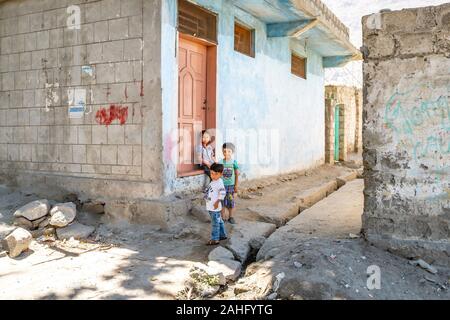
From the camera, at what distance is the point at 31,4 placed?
656 cm

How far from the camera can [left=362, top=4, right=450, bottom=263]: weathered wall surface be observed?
3775 mm

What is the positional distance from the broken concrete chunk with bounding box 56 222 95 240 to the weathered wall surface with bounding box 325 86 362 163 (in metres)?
9.64

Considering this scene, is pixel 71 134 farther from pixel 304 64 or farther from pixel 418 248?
pixel 304 64

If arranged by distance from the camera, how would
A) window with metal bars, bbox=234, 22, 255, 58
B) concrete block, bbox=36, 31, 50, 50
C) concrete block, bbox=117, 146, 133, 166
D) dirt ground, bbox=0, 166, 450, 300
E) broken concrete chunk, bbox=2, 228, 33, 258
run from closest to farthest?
dirt ground, bbox=0, 166, 450, 300 → broken concrete chunk, bbox=2, 228, 33, 258 → concrete block, bbox=117, 146, 133, 166 → concrete block, bbox=36, 31, 50, 50 → window with metal bars, bbox=234, 22, 255, 58

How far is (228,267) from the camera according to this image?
405 centimetres

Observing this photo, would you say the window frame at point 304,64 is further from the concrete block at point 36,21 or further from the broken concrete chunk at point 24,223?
the broken concrete chunk at point 24,223

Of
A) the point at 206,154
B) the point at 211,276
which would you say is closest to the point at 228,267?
the point at 211,276

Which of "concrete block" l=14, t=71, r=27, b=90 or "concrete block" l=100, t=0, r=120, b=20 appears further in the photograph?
"concrete block" l=14, t=71, r=27, b=90

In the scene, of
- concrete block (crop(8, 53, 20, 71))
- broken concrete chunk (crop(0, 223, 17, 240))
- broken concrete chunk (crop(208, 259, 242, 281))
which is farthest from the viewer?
concrete block (crop(8, 53, 20, 71))

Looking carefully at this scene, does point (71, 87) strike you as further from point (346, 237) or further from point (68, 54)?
point (346, 237)

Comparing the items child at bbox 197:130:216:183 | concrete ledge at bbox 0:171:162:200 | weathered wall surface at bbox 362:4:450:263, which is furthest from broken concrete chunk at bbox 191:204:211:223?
weathered wall surface at bbox 362:4:450:263

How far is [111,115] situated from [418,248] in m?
4.24

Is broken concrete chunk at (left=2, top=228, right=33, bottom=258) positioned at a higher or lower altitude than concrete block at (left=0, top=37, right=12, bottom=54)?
lower

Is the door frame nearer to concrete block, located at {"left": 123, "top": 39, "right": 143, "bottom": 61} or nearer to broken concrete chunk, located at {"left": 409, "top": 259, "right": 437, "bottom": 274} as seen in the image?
concrete block, located at {"left": 123, "top": 39, "right": 143, "bottom": 61}
